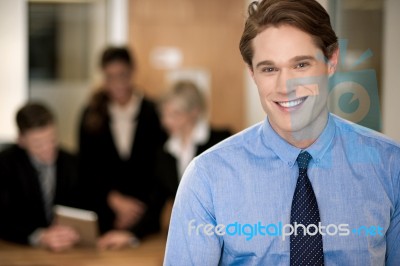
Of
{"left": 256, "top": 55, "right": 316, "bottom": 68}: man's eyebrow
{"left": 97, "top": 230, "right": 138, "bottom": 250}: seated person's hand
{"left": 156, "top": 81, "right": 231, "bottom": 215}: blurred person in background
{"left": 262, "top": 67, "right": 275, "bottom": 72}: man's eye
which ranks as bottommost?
{"left": 97, "top": 230, "right": 138, "bottom": 250}: seated person's hand

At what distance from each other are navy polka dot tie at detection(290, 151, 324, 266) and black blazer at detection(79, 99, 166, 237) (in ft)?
2.50

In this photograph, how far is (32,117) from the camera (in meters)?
2.26

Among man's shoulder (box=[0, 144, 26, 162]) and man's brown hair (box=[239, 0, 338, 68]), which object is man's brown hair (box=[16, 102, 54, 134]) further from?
man's brown hair (box=[239, 0, 338, 68])

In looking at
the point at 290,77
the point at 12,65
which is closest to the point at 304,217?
the point at 290,77

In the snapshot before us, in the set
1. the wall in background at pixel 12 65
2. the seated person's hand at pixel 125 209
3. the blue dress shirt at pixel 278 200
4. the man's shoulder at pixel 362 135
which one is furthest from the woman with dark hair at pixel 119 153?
the wall in background at pixel 12 65

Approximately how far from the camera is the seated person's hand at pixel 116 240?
2.01m

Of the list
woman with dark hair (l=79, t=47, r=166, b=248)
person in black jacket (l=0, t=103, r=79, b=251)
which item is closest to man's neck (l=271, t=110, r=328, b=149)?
woman with dark hair (l=79, t=47, r=166, b=248)

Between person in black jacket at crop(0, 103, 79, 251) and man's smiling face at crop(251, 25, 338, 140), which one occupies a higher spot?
man's smiling face at crop(251, 25, 338, 140)

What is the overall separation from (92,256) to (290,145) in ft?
3.36

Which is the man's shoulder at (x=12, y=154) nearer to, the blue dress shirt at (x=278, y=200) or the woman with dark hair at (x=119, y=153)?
the woman with dark hair at (x=119, y=153)

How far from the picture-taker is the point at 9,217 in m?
2.24

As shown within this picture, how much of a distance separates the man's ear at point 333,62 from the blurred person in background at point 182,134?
26 centimetres

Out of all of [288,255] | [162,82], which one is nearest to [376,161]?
[288,255]

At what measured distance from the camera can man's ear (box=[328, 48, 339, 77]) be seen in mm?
1138
